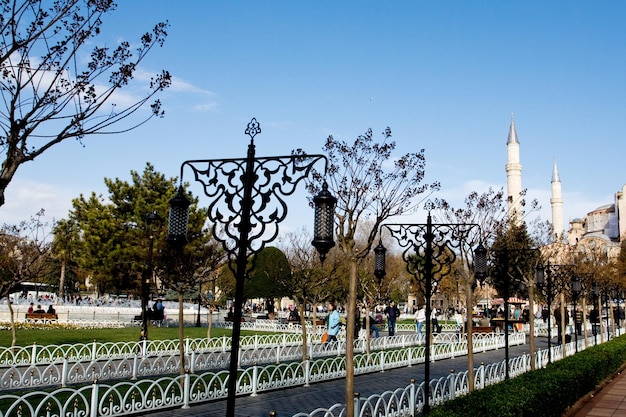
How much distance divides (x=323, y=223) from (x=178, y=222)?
1.68 m

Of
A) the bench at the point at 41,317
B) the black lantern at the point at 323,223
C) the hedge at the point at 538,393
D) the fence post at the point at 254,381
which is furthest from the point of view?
the bench at the point at 41,317

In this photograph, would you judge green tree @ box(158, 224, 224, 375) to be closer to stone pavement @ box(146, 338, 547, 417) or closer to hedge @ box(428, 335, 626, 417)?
stone pavement @ box(146, 338, 547, 417)

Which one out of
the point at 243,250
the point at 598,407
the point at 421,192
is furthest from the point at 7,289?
the point at 598,407

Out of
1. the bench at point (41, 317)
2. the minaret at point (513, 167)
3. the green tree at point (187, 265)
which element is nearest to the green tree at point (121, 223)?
the green tree at point (187, 265)

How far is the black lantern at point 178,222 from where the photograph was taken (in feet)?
20.7

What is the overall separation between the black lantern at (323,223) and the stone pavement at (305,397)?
4648 millimetres

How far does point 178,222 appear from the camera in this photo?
6320 mm

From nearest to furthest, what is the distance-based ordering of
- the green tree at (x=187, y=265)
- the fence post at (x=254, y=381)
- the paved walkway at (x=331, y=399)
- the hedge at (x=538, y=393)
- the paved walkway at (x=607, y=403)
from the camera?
the hedge at (x=538, y=393)
the paved walkway at (x=331, y=399)
the fence post at (x=254, y=381)
the paved walkway at (x=607, y=403)
the green tree at (x=187, y=265)

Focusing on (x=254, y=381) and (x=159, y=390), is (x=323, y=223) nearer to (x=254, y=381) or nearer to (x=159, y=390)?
(x=159, y=390)

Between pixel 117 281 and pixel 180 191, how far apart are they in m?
28.2

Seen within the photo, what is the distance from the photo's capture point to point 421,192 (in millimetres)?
12281

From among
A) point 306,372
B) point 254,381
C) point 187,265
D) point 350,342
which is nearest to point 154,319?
point 187,265

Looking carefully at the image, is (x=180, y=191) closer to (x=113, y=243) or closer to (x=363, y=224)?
(x=113, y=243)

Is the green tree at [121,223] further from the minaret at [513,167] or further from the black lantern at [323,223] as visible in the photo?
the minaret at [513,167]
